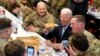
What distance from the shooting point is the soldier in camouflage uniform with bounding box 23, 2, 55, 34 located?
6883 mm

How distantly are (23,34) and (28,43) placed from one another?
0.75 m

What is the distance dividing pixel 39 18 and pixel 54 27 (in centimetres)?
87

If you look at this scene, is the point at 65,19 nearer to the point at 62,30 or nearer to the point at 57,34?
the point at 62,30

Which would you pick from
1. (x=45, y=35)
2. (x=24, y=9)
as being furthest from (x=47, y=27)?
(x=24, y=9)

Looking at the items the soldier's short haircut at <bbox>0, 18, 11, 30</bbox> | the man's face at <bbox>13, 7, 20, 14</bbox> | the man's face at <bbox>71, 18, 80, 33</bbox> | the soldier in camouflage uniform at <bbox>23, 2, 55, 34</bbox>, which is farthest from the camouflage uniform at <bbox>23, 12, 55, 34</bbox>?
the soldier's short haircut at <bbox>0, 18, 11, 30</bbox>

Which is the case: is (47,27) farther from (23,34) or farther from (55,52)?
(55,52)

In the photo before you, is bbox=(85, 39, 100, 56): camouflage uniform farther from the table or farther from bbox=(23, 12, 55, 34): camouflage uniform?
bbox=(23, 12, 55, 34): camouflage uniform

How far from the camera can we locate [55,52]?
5.09 meters

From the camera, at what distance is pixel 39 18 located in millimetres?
7043

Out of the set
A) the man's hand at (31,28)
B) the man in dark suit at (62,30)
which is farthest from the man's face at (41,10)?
the man in dark suit at (62,30)

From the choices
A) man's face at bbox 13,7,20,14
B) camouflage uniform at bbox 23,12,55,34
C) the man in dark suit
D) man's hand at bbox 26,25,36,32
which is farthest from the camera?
man's face at bbox 13,7,20,14

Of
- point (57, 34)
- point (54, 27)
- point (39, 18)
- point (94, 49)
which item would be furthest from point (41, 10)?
point (94, 49)

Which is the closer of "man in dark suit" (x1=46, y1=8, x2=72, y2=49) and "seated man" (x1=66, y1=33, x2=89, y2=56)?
"seated man" (x1=66, y1=33, x2=89, y2=56)

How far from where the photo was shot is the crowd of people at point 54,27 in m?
4.12
